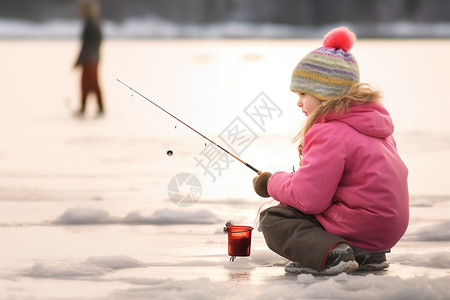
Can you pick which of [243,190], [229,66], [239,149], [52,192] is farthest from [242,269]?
[229,66]

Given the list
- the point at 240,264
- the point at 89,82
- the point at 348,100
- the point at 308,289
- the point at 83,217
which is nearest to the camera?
the point at 308,289

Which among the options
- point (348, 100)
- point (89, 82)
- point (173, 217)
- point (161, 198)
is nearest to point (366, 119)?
point (348, 100)

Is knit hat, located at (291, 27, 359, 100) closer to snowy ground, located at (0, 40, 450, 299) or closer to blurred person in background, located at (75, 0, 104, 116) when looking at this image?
snowy ground, located at (0, 40, 450, 299)

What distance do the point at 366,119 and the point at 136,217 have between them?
4.17 feet

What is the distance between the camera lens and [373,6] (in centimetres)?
1956

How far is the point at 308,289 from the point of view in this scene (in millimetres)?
2283

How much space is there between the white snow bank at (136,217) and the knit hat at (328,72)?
957 millimetres

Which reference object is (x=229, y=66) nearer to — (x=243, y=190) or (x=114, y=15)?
(x=243, y=190)

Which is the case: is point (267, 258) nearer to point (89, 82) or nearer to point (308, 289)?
point (308, 289)

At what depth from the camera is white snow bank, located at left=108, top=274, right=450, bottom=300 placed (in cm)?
223

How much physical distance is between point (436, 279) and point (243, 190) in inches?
69.9

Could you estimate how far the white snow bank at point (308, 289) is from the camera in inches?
87.7

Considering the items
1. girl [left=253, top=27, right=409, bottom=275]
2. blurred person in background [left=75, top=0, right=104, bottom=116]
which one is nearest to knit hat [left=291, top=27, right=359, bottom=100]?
girl [left=253, top=27, right=409, bottom=275]

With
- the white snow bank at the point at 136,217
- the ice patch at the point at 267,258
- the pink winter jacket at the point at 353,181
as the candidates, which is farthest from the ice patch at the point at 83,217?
the pink winter jacket at the point at 353,181
